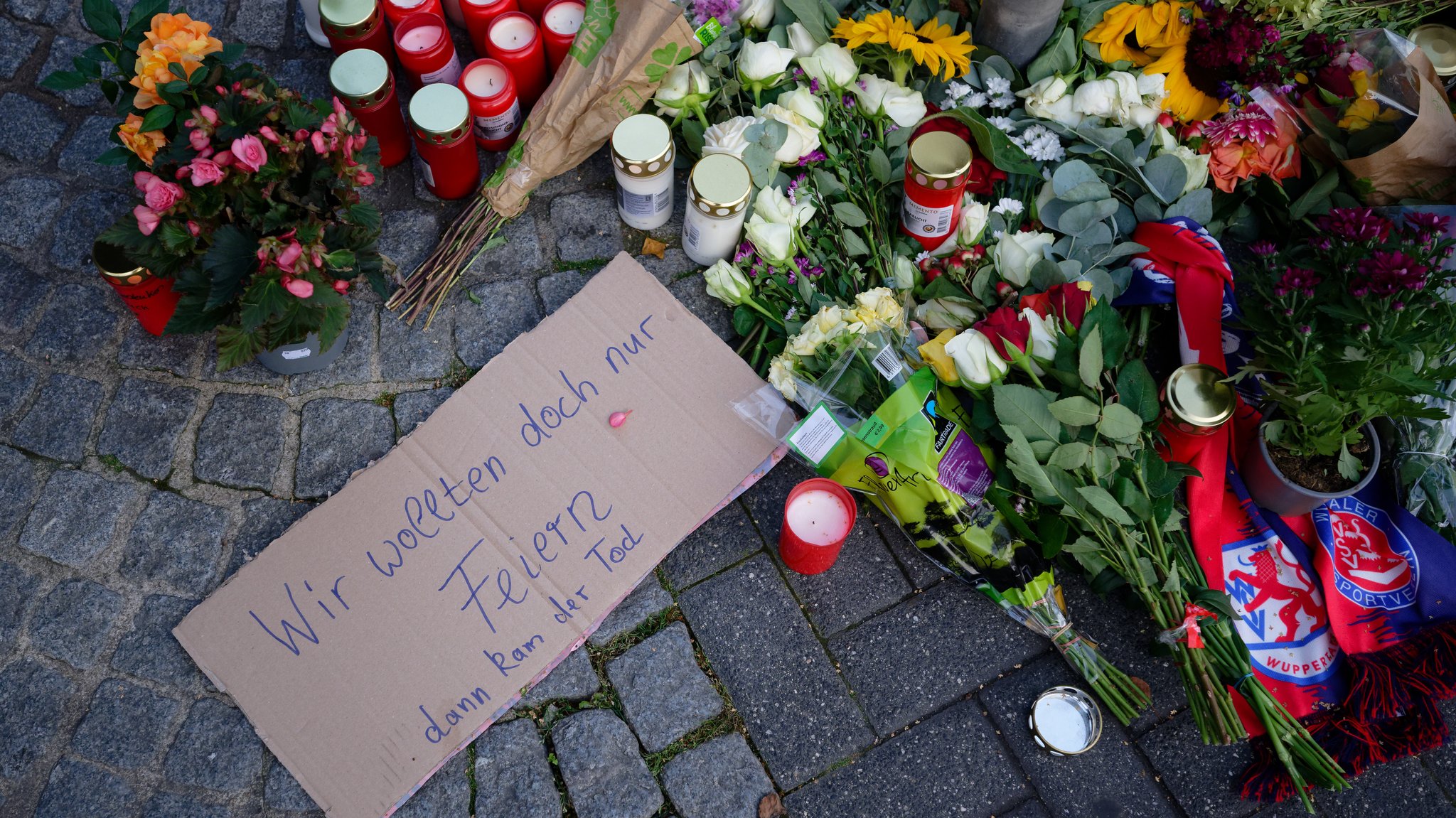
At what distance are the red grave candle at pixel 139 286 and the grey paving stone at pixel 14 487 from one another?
0.39 metres

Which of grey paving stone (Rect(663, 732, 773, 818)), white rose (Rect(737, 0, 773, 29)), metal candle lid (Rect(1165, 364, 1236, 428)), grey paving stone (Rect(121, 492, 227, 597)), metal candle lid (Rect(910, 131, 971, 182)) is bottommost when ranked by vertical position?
grey paving stone (Rect(663, 732, 773, 818))

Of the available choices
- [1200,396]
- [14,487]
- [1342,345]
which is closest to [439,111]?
[14,487]

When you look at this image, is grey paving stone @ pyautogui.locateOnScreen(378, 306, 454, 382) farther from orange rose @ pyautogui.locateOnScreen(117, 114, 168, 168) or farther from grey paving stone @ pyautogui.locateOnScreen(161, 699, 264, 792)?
grey paving stone @ pyautogui.locateOnScreen(161, 699, 264, 792)

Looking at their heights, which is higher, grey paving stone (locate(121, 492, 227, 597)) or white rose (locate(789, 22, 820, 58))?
white rose (locate(789, 22, 820, 58))

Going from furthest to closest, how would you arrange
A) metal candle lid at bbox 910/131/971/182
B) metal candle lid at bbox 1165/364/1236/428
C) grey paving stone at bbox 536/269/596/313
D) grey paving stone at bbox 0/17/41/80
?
grey paving stone at bbox 0/17/41/80 → grey paving stone at bbox 536/269/596/313 → metal candle lid at bbox 910/131/971/182 → metal candle lid at bbox 1165/364/1236/428

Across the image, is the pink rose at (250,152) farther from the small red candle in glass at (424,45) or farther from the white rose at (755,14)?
the white rose at (755,14)

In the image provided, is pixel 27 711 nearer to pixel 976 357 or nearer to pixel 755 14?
pixel 976 357

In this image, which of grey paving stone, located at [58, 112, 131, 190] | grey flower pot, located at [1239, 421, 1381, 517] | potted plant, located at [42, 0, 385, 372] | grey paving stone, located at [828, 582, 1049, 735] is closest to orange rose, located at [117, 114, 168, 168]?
potted plant, located at [42, 0, 385, 372]

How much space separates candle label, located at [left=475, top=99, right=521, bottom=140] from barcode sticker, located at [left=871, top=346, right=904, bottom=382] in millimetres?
1073

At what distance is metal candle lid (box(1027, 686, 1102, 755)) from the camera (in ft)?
6.34

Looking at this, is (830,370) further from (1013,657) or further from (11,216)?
(11,216)

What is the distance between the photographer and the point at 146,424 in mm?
2037

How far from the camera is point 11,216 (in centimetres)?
218

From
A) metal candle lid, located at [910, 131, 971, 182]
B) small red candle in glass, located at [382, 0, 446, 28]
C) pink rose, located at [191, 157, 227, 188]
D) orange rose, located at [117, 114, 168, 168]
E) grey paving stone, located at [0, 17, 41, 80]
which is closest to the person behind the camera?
pink rose, located at [191, 157, 227, 188]
